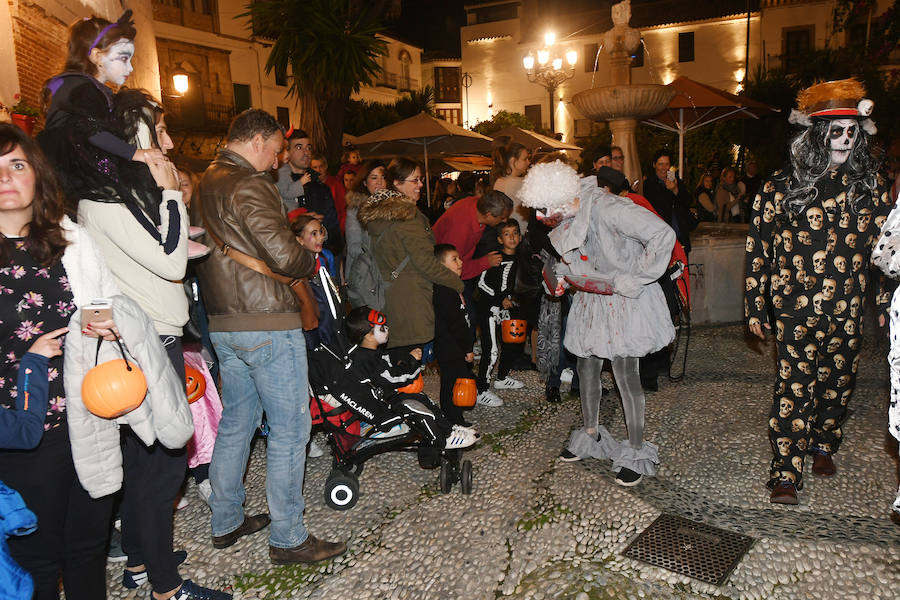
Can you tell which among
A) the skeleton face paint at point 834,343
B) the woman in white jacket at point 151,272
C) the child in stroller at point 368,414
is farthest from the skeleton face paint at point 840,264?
the woman in white jacket at point 151,272

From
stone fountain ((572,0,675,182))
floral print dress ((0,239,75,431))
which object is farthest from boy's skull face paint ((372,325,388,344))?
stone fountain ((572,0,675,182))

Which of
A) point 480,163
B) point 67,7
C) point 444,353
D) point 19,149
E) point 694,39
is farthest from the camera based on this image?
point 694,39

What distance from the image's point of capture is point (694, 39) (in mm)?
38656

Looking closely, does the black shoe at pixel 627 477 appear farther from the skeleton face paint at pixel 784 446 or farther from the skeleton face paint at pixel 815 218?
the skeleton face paint at pixel 815 218

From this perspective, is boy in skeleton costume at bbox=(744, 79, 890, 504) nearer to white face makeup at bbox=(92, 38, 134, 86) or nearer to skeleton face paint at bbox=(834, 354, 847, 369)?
skeleton face paint at bbox=(834, 354, 847, 369)

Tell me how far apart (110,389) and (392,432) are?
2.24 m

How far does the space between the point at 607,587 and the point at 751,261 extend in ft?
6.45

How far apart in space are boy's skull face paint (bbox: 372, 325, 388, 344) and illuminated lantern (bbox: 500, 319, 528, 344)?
150 cm

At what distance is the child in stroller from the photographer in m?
3.82

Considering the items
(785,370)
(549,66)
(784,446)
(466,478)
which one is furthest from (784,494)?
(549,66)

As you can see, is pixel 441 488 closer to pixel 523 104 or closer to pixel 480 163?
pixel 480 163

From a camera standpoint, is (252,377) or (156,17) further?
(156,17)

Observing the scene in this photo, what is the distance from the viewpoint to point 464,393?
4418mm

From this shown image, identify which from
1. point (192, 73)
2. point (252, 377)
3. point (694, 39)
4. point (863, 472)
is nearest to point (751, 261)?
point (863, 472)
